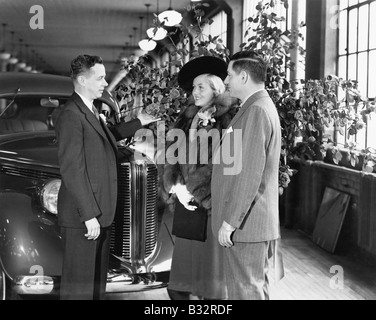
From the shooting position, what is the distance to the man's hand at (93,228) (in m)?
2.40

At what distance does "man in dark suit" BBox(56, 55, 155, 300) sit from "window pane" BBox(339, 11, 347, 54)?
3189 mm

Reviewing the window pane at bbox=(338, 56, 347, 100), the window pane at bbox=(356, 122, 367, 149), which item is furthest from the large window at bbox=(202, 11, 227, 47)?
the window pane at bbox=(356, 122, 367, 149)

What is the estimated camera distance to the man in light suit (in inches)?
85.9

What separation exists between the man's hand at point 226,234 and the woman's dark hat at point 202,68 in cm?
84

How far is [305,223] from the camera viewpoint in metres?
5.43

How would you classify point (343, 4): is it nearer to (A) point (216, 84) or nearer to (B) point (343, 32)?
(B) point (343, 32)

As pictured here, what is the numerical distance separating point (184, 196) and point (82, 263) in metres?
0.60

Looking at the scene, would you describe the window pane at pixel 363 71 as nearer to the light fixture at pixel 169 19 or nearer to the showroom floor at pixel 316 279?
the showroom floor at pixel 316 279

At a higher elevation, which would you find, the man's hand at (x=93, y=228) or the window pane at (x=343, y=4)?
the window pane at (x=343, y=4)

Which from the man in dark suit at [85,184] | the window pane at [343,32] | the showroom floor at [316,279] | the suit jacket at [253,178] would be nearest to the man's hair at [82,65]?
the man in dark suit at [85,184]

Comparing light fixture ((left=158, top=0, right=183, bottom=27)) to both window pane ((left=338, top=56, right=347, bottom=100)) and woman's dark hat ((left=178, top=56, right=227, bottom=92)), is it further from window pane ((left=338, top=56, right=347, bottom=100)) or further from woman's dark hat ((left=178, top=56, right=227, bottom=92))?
window pane ((left=338, top=56, right=347, bottom=100))

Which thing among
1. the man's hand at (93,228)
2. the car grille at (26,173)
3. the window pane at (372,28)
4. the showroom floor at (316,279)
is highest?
the window pane at (372,28)
